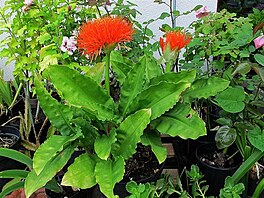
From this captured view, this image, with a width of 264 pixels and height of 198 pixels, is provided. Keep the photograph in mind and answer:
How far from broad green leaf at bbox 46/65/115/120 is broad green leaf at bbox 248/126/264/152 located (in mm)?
480

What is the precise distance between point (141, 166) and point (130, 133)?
0.26 meters

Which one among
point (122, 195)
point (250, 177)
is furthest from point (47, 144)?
point (250, 177)

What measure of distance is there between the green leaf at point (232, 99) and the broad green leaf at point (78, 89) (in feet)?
1.31

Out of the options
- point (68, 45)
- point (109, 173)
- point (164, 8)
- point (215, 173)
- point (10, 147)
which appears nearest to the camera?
point (109, 173)

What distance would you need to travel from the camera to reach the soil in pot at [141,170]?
4.58 feet

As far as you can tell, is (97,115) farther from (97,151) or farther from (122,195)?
(122,195)

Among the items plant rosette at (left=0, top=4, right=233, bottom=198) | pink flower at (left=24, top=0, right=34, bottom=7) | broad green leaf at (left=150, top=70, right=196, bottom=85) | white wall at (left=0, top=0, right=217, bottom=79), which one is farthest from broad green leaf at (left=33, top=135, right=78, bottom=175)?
white wall at (left=0, top=0, right=217, bottom=79)

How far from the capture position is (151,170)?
1453 millimetres

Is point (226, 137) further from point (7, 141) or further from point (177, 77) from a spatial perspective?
point (7, 141)

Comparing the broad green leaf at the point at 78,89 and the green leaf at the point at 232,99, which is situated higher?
the broad green leaf at the point at 78,89

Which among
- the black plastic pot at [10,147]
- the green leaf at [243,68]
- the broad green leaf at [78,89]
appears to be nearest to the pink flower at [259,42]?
the green leaf at [243,68]

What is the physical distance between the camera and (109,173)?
47.7 inches

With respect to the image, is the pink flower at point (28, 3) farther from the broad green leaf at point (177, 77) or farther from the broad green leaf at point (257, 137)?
the broad green leaf at point (257, 137)

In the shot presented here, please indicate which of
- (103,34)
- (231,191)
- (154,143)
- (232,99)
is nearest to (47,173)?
(154,143)
